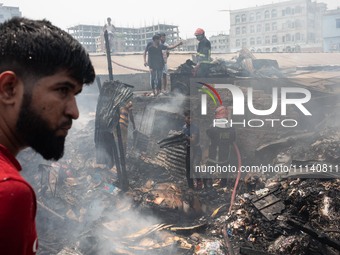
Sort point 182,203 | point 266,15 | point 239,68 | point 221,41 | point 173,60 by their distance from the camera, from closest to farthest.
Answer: point 182,203, point 239,68, point 173,60, point 266,15, point 221,41

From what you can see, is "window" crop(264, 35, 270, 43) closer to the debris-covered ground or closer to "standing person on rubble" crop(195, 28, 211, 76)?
"standing person on rubble" crop(195, 28, 211, 76)

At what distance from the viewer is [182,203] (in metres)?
7.23

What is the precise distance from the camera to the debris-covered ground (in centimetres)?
568

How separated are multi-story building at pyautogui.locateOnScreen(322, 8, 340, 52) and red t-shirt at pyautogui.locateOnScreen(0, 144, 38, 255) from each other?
55307mm

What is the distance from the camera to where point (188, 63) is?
11641mm

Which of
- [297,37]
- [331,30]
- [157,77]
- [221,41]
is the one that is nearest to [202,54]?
[157,77]

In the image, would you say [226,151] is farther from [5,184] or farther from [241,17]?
[241,17]

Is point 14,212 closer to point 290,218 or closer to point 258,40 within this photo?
point 290,218

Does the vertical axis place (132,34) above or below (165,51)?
above

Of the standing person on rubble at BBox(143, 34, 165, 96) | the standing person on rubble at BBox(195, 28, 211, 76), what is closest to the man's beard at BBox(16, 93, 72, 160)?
the standing person on rubble at BBox(195, 28, 211, 76)

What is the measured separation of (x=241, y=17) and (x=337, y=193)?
7510 centimetres

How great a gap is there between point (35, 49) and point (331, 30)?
2235 inches

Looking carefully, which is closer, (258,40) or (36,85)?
(36,85)

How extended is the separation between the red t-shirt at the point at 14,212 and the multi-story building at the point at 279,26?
2387 inches
